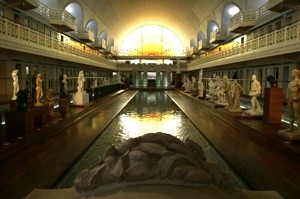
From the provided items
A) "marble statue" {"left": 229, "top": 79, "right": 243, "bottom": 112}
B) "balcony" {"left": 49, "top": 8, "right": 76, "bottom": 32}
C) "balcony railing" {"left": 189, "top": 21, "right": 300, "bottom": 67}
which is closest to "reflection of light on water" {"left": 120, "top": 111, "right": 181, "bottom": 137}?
"marble statue" {"left": 229, "top": 79, "right": 243, "bottom": 112}

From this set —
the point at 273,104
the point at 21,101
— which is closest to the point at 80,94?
the point at 21,101

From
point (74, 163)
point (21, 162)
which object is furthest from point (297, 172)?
point (21, 162)

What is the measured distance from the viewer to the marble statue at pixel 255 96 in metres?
11.5

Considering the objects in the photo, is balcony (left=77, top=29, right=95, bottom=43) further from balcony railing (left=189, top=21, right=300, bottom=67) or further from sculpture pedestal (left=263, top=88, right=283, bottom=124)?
sculpture pedestal (left=263, top=88, right=283, bottom=124)

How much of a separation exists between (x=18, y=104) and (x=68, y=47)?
17.5 m

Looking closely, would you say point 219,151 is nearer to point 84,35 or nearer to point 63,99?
point 63,99

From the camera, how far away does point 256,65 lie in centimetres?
2631

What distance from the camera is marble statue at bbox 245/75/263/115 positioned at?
1148cm

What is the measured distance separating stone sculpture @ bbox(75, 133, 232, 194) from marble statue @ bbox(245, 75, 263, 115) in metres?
9.02

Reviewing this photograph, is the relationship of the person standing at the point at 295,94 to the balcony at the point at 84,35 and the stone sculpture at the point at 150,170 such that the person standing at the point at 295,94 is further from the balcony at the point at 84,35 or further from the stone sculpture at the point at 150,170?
the balcony at the point at 84,35

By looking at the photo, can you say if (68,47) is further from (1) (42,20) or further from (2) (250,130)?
(2) (250,130)

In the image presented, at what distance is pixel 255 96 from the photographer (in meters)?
11.8

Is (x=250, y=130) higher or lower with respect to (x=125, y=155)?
lower

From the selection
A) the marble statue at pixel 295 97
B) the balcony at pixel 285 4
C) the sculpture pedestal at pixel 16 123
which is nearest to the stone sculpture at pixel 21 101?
the sculpture pedestal at pixel 16 123
